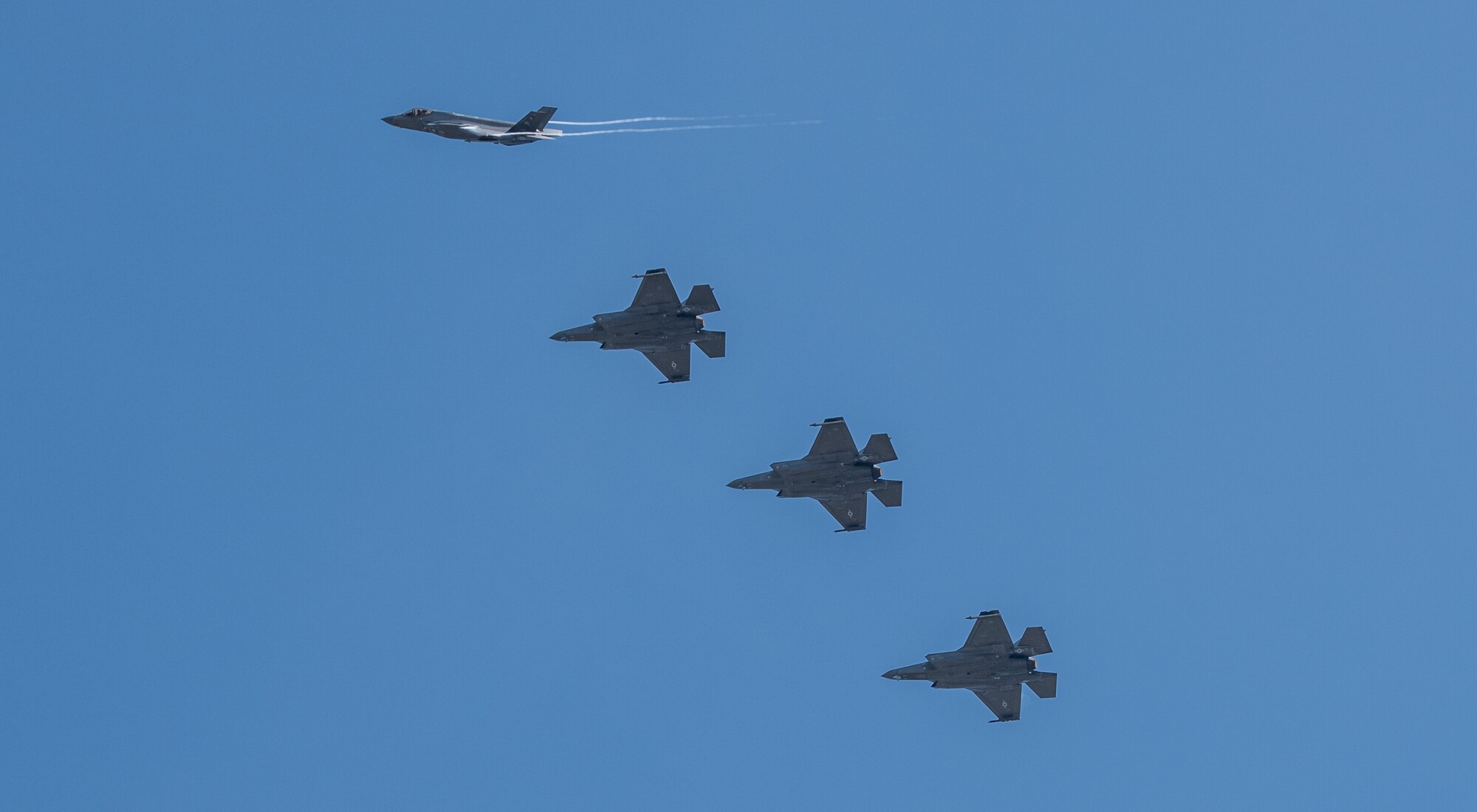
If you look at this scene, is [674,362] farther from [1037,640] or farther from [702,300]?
[1037,640]

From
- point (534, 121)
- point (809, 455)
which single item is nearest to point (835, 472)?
point (809, 455)

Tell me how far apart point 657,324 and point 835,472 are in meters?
13.9

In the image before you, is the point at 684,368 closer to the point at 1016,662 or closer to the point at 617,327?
the point at 617,327

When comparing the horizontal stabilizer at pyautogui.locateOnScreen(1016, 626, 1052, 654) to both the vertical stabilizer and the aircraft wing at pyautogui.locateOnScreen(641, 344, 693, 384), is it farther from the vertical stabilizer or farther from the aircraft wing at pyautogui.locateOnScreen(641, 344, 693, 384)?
the aircraft wing at pyautogui.locateOnScreen(641, 344, 693, 384)

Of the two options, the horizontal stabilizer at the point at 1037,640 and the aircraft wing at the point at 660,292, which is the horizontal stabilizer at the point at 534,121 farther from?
the horizontal stabilizer at the point at 1037,640

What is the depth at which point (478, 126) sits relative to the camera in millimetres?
100875

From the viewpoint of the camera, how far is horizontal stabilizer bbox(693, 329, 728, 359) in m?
97.6

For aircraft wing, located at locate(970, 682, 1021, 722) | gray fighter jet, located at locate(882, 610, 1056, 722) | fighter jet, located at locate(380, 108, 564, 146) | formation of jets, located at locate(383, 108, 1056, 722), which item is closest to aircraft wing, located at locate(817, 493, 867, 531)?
formation of jets, located at locate(383, 108, 1056, 722)

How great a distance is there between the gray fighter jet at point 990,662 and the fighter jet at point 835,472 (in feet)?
31.6

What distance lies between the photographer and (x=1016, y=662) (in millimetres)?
101062

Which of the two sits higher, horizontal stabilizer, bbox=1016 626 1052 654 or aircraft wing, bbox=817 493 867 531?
aircraft wing, bbox=817 493 867 531

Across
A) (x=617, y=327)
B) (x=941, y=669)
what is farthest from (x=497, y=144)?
(x=941, y=669)

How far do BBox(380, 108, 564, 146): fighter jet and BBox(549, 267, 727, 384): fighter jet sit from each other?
440 inches

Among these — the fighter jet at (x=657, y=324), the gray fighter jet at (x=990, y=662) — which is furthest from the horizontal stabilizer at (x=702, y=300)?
the gray fighter jet at (x=990, y=662)
